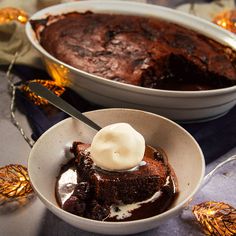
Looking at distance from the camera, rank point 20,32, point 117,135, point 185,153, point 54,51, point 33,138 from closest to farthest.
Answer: point 117,135 < point 185,153 < point 33,138 < point 54,51 < point 20,32

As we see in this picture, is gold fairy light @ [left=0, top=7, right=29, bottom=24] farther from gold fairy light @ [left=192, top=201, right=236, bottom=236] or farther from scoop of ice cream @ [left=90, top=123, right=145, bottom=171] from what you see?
gold fairy light @ [left=192, top=201, right=236, bottom=236]

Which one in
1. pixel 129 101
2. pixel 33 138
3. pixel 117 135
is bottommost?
pixel 33 138

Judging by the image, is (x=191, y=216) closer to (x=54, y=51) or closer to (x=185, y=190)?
(x=185, y=190)

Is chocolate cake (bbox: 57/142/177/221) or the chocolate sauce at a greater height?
chocolate cake (bbox: 57/142/177/221)

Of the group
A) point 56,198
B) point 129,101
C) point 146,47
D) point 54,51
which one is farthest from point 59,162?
point 146,47

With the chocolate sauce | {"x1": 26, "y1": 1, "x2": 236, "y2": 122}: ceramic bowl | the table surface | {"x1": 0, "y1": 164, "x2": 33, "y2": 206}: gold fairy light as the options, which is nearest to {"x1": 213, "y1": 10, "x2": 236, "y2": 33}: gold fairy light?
{"x1": 26, "y1": 1, "x2": 236, "y2": 122}: ceramic bowl

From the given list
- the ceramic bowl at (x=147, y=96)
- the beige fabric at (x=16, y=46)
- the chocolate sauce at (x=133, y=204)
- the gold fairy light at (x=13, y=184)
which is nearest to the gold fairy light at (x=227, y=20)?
the ceramic bowl at (x=147, y=96)
